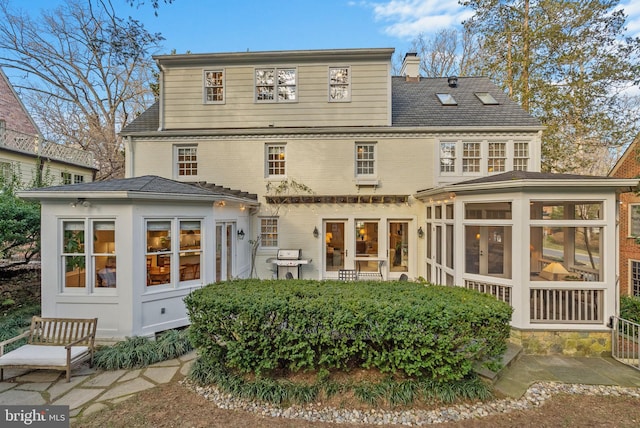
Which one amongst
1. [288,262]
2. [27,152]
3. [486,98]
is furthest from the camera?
[27,152]

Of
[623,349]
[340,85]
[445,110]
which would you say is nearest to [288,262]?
[340,85]

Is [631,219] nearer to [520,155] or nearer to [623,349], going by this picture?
[520,155]

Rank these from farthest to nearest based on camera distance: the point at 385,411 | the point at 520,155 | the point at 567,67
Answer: the point at 567,67 < the point at 520,155 < the point at 385,411

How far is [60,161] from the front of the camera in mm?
14773

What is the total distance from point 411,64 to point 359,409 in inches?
510

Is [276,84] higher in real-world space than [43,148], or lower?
higher

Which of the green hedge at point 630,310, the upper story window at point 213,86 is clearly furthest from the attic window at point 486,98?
the upper story window at point 213,86

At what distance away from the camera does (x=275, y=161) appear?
9422 mm

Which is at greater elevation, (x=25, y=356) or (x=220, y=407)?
(x=25, y=356)

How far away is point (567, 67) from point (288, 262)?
15083 mm

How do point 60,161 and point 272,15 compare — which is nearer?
point 272,15

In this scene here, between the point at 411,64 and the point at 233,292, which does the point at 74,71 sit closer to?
the point at 411,64

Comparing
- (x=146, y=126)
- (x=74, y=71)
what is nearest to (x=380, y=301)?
(x=146, y=126)

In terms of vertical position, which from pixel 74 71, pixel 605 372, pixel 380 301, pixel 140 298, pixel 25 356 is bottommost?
pixel 605 372
